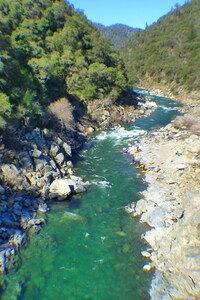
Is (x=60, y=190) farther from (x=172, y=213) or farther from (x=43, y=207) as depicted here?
(x=172, y=213)

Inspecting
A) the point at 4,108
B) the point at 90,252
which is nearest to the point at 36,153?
the point at 4,108

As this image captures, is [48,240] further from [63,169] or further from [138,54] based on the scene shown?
[138,54]

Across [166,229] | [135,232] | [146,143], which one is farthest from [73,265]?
[146,143]

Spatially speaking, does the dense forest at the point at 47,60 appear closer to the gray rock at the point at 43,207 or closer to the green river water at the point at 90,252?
the gray rock at the point at 43,207

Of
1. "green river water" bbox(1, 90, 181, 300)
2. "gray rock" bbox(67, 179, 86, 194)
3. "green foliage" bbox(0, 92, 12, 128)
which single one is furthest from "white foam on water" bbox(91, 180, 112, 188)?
"green foliage" bbox(0, 92, 12, 128)

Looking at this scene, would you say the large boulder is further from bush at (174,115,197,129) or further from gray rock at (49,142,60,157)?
bush at (174,115,197,129)

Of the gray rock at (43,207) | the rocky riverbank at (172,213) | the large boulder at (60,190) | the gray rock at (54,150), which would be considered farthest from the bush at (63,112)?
the gray rock at (43,207)
